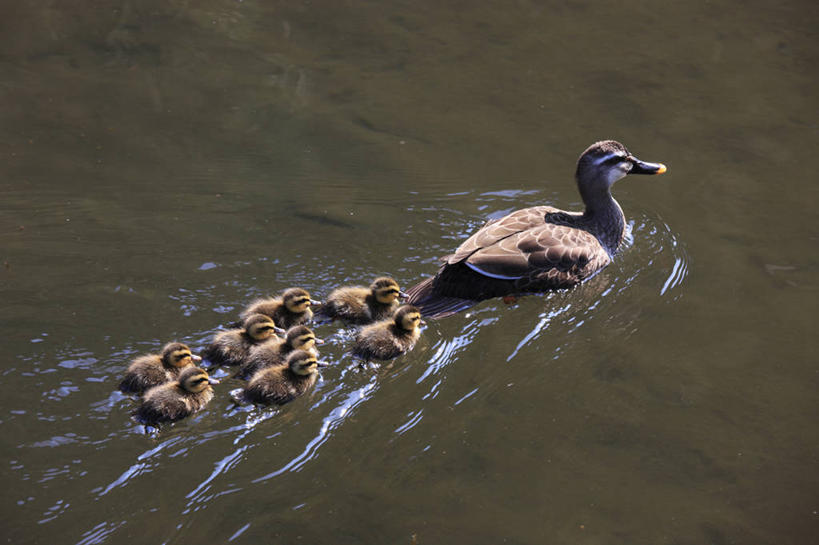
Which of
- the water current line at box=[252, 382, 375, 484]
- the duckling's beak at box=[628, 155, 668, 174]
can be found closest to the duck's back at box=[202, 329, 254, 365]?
the water current line at box=[252, 382, 375, 484]

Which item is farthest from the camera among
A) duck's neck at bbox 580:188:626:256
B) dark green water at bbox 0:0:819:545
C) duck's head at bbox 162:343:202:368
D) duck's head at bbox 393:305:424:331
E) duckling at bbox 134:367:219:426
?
duck's neck at bbox 580:188:626:256

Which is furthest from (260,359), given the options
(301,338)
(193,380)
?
(193,380)

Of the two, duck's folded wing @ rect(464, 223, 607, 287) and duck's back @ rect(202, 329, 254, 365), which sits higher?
duck's folded wing @ rect(464, 223, 607, 287)

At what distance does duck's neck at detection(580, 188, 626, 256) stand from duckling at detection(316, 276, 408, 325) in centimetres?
142

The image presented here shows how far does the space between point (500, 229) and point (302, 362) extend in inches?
63.6

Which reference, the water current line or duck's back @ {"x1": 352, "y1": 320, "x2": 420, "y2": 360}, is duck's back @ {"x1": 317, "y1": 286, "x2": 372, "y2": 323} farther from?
the water current line

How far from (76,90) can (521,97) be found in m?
3.66

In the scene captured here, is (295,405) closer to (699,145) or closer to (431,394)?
(431,394)

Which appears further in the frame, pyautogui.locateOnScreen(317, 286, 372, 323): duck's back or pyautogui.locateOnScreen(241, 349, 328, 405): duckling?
pyautogui.locateOnScreen(317, 286, 372, 323): duck's back

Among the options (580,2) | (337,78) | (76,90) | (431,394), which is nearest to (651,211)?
(431,394)

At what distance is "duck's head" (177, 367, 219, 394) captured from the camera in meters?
3.66

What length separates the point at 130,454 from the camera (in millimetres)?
3453

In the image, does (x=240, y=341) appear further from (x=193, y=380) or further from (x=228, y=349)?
(x=193, y=380)

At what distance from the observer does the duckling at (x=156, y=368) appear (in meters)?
3.79
